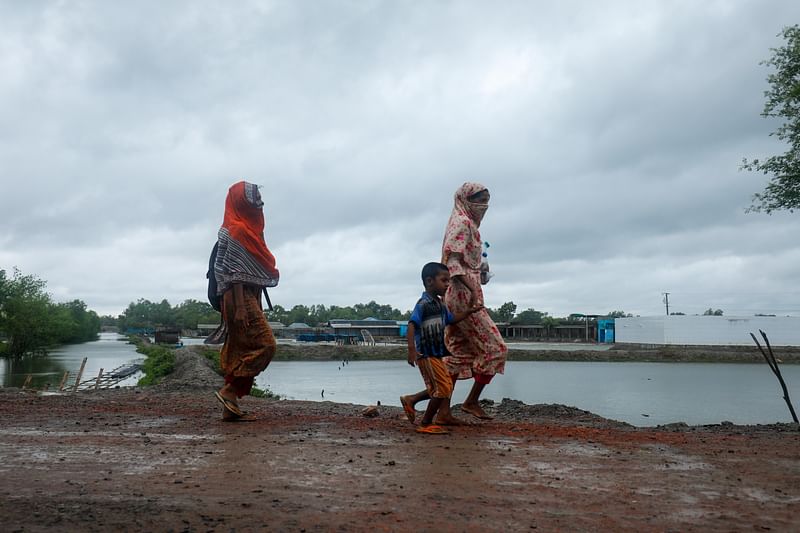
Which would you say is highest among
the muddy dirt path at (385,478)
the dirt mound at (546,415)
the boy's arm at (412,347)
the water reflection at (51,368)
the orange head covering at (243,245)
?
the orange head covering at (243,245)

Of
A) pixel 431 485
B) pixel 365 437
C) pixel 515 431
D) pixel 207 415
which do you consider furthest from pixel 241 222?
pixel 431 485

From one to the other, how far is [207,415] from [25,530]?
4.08 m

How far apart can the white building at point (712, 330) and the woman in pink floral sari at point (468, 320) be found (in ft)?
224

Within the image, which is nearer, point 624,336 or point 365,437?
point 365,437

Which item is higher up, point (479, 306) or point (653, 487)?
point (479, 306)

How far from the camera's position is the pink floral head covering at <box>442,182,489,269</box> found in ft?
19.4

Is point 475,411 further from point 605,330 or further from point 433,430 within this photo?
point 605,330

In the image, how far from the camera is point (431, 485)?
133 inches

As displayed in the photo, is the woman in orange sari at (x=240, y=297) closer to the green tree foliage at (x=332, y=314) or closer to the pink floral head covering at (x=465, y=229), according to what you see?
the pink floral head covering at (x=465, y=229)

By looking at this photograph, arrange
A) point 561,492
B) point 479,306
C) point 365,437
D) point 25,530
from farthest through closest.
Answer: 1. point 479,306
2. point 365,437
3. point 561,492
4. point 25,530

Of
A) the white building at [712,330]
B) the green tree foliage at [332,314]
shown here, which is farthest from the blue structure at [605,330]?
the green tree foliage at [332,314]

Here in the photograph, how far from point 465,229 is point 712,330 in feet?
240

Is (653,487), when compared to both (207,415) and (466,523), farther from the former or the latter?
(207,415)

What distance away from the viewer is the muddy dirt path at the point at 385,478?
2770mm
